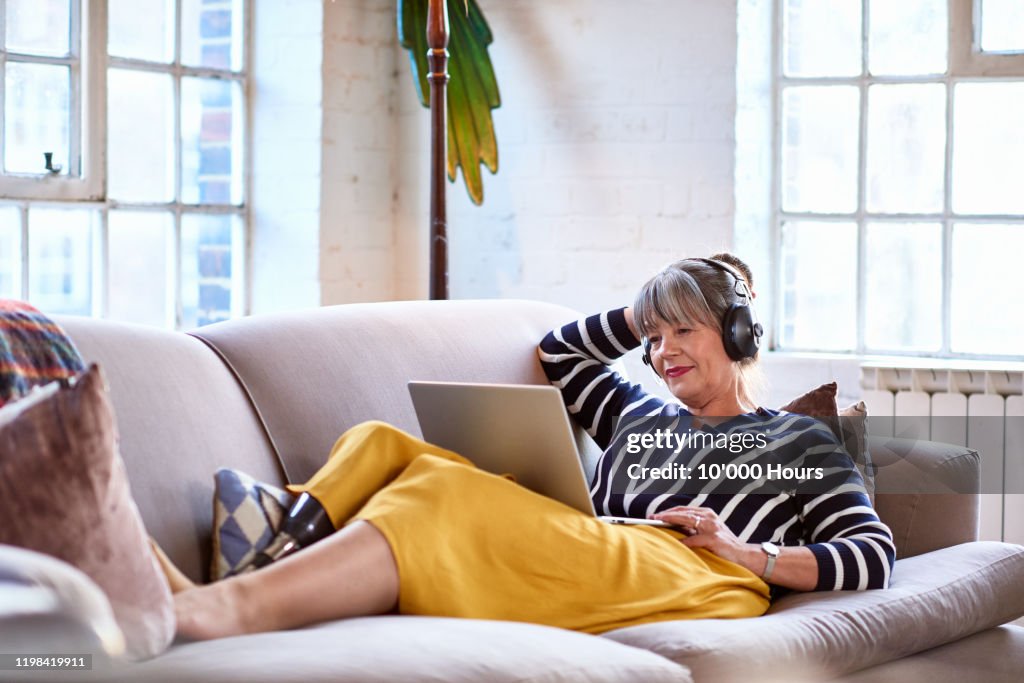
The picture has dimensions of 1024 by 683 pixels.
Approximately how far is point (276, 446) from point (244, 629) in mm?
539

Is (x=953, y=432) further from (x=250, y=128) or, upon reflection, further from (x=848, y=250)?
(x=250, y=128)

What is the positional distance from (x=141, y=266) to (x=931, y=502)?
2.33 meters

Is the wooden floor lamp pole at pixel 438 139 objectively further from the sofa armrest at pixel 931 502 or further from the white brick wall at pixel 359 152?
the sofa armrest at pixel 931 502

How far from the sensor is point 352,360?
238 cm

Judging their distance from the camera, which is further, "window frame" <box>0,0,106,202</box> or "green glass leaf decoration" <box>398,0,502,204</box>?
"green glass leaf decoration" <box>398,0,502,204</box>

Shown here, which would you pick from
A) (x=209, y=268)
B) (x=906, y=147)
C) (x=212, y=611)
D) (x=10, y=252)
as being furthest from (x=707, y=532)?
(x=209, y=268)

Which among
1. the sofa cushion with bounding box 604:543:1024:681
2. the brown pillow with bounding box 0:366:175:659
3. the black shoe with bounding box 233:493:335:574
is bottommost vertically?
the sofa cushion with bounding box 604:543:1024:681

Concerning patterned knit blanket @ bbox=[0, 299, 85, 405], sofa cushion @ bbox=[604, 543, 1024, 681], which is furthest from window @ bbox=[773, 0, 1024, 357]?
patterned knit blanket @ bbox=[0, 299, 85, 405]

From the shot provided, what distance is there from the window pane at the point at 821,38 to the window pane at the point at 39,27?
80.7 inches

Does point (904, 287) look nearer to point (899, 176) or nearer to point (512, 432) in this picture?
point (899, 176)

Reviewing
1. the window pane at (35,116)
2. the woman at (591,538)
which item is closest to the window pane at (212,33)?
the window pane at (35,116)

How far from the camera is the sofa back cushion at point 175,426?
6.31 feet

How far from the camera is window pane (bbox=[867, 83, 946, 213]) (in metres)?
3.78

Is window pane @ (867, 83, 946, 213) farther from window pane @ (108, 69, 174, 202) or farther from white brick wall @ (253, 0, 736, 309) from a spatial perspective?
window pane @ (108, 69, 174, 202)
